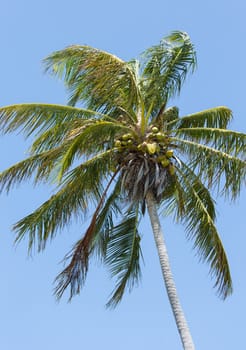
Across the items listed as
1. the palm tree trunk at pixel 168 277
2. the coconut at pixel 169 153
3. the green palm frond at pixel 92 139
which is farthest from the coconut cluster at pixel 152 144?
the palm tree trunk at pixel 168 277

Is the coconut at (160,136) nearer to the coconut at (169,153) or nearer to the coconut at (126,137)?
the coconut at (169,153)

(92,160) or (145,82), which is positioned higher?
(145,82)

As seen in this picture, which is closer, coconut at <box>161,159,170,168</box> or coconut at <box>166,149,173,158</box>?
coconut at <box>161,159,170,168</box>

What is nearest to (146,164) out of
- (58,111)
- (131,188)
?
(131,188)

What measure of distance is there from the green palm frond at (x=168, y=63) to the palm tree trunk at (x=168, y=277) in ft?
7.94

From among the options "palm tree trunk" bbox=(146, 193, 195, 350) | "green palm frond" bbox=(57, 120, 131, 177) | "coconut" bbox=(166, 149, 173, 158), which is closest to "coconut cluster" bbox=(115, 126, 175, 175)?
"coconut" bbox=(166, 149, 173, 158)

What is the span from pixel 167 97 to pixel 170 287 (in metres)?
4.24

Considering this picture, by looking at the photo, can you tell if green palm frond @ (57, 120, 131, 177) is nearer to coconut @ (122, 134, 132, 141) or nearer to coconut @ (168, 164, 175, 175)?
coconut @ (122, 134, 132, 141)

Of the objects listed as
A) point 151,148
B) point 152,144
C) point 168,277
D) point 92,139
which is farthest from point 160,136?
point 168,277

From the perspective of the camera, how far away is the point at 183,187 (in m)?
16.6

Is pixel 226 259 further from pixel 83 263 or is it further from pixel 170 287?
pixel 83 263

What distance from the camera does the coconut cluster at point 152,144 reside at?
51.6ft

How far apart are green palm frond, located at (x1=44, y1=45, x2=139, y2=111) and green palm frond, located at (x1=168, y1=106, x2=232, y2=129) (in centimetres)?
121

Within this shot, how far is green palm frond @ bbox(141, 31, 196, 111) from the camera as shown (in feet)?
55.9
